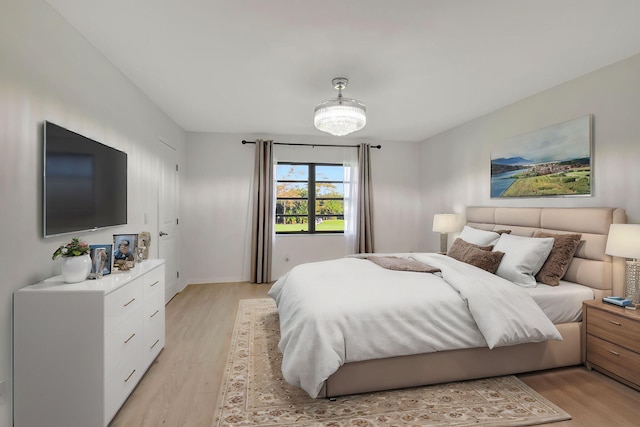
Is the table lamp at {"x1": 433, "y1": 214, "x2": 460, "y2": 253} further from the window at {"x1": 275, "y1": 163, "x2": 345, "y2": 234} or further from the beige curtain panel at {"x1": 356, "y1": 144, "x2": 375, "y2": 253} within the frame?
the window at {"x1": 275, "y1": 163, "x2": 345, "y2": 234}

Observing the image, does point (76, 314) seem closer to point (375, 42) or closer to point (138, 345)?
point (138, 345)

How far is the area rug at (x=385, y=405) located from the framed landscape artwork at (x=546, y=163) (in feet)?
6.46

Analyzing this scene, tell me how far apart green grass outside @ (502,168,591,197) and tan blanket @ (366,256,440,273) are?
4.95 ft

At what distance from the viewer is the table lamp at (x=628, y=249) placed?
2258 millimetres

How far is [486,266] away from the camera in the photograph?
2.99 metres

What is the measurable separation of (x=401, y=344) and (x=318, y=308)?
61 cm

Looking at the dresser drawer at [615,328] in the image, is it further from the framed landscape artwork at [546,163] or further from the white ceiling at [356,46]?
the white ceiling at [356,46]

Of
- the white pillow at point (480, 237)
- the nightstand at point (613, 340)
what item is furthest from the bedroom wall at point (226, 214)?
the nightstand at point (613, 340)

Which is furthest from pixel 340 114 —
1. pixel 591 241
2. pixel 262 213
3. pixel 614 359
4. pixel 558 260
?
pixel 614 359

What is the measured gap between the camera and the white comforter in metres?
2.03

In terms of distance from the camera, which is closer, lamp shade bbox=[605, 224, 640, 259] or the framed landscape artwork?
lamp shade bbox=[605, 224, 640, 259]

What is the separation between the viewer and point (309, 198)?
5.66 m

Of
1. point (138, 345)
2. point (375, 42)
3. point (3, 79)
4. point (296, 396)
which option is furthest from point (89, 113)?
point (296, 396)

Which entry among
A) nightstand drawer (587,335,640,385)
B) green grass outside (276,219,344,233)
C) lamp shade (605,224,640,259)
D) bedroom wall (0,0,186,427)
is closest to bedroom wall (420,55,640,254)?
lamp shade (605,224,640,259)
